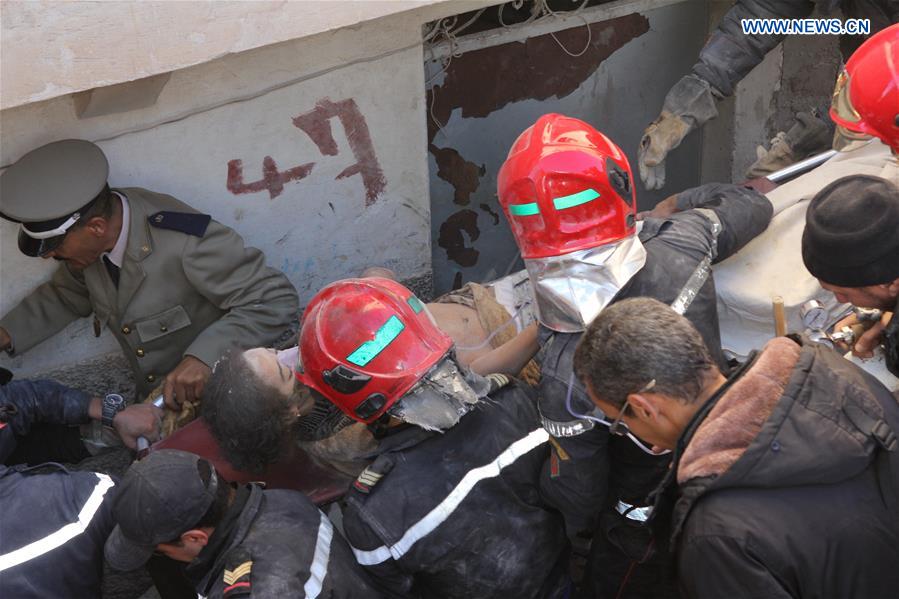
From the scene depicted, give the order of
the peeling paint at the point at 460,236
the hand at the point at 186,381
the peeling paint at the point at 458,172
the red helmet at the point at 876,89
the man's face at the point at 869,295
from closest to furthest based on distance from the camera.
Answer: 1. the man's face at the point at 869,295
2. the red helmet at the point at 876,89
3. the hand at the point at 186,381
4. the peeling paint at the point at 458,172
5. the peeling paint at the point at 460,236

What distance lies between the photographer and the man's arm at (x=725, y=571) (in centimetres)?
177

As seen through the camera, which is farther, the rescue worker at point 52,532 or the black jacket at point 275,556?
the rescue worker at point 52,532

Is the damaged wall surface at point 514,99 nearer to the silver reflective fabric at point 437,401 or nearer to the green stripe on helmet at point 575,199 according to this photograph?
Answer: the green stripe on helmet at point 575,199

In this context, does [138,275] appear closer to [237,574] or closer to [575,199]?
[237,574]

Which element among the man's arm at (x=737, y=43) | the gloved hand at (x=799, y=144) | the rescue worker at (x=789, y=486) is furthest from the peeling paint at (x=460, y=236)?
the rescue worker at (x=789, y=486)

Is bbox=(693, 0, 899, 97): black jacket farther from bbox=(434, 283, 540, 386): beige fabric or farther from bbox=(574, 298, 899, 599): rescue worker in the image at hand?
bbox=(574, 298, 899, 599): rescue worker

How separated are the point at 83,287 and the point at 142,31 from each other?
1.12 m

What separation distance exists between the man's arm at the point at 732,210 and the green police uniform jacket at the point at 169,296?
162cm

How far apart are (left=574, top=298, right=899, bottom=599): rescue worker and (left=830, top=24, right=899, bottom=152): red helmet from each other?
4.69 feet

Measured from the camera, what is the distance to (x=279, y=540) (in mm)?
2373

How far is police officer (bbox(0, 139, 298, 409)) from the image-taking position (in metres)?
3.23

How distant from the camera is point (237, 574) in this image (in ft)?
7.47

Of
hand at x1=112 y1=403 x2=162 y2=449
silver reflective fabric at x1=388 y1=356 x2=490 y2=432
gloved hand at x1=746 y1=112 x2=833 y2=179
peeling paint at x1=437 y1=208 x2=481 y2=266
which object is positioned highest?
silver reflective fabric at x1=388 y1=356 x2=490 y2=432

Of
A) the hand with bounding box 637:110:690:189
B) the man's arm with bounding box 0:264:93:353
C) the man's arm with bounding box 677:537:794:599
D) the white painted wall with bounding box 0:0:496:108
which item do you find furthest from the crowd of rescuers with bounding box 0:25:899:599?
the hand with bounding box 637:110:690:189
